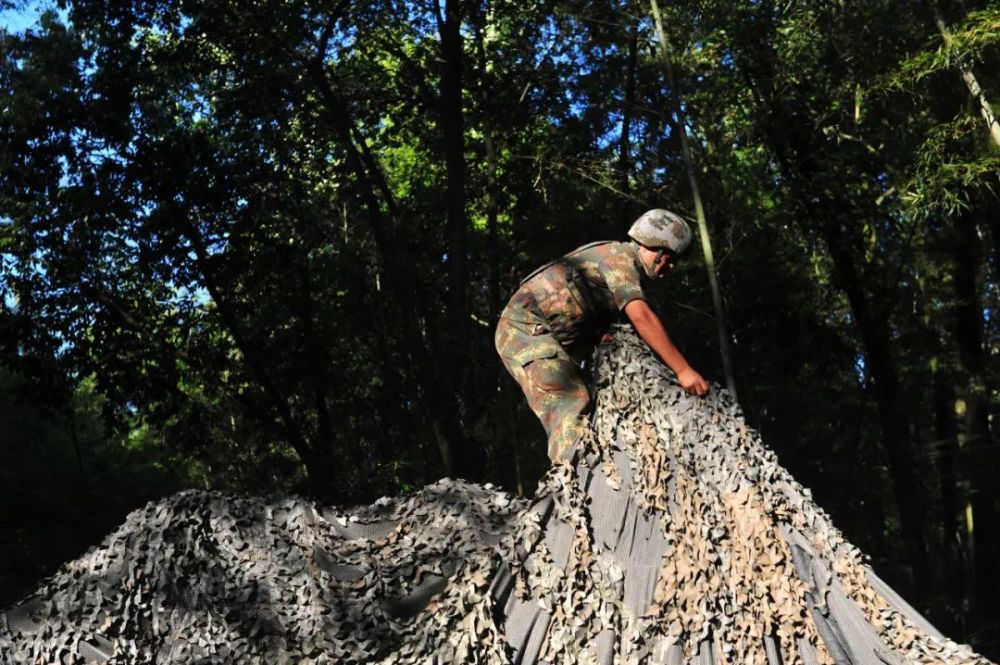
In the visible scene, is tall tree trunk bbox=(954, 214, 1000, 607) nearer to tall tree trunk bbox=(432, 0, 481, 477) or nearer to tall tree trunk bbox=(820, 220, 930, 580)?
tall tree trunk bbox=(820, 220, 930, 580)

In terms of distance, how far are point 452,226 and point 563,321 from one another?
856 centimetres

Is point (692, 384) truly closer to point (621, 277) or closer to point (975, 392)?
point (621, 277)

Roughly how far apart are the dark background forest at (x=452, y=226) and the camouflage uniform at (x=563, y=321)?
305 inches

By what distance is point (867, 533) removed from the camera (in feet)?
66.5

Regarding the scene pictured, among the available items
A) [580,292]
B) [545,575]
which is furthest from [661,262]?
[545,575]

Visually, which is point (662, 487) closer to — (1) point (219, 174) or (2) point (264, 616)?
(2) point (264, 616)

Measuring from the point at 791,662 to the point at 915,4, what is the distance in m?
9.07

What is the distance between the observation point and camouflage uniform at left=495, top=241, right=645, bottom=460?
455 centimetres

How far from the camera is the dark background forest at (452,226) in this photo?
44.3 ft

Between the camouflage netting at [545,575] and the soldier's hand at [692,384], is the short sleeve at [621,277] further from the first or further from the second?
the soldier's hand at [692,384]

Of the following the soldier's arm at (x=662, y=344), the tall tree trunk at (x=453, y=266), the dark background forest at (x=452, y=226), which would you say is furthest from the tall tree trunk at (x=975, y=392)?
the soldier's arm at (x=662, y=344)

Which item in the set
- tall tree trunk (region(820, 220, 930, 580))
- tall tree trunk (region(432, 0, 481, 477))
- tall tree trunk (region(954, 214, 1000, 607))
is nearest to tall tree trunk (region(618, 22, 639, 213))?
tall tree trunk (region(432, 0, 481, 477))

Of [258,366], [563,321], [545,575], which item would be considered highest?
[258,366]

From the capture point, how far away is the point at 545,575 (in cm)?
356
